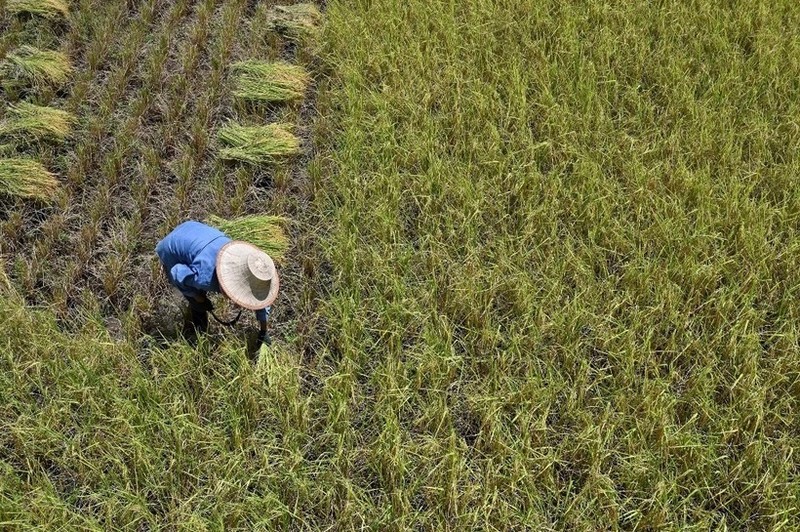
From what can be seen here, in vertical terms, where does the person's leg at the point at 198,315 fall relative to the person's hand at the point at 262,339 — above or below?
above

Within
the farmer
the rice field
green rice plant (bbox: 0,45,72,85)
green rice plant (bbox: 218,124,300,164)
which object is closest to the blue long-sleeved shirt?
the farmer

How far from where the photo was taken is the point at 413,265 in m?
2.58

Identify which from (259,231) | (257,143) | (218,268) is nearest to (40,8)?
(257,143)

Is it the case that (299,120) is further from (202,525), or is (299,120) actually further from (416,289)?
(202,525)

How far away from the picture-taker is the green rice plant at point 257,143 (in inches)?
120

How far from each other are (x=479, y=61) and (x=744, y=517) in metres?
2.57

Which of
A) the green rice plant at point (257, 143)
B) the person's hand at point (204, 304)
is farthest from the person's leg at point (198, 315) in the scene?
the green rice plant at point (257, 143)

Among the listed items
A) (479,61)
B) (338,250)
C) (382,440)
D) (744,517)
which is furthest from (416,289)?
(479,61)

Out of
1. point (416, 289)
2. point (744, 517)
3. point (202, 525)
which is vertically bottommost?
point (202, 525)

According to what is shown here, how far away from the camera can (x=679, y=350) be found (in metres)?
2.28

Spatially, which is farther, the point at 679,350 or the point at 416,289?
the point at 416,289

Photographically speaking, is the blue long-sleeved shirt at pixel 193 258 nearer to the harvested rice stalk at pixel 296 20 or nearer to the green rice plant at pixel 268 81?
the green rice plant at pixel 268 81

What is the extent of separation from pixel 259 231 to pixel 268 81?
117 centimetres

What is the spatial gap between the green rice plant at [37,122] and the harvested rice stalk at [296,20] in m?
1.34
